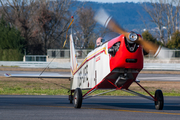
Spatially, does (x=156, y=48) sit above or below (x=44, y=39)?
below

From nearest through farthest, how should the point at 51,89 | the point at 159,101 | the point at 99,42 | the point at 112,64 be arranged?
the point at 112,64 < the point at 159,101 < the point at 99,42 < the point at 51,89

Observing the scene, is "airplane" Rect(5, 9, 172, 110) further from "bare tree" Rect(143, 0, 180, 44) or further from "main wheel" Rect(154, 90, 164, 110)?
"bare tree" Rect(143, 0, 180, 44)

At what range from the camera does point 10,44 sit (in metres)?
54.5

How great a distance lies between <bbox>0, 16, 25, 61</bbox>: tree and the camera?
5156 cm

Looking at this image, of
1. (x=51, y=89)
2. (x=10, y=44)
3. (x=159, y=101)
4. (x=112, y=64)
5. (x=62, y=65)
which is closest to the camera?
(x=112, y=64)

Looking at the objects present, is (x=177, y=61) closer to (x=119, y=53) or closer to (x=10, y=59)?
(x=10, y=59)

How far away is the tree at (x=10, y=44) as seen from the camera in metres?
51.6

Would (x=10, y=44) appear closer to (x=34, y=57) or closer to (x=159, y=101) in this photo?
(x=34, y=57)

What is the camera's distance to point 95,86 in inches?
419

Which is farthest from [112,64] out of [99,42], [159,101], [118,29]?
[159,101]

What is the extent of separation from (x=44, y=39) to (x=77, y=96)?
5699 cm

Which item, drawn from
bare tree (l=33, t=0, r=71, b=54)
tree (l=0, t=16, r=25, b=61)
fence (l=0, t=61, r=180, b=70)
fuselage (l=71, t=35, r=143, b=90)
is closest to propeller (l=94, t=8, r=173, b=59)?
fuselage (l=71, t=35, r=143, b=90)

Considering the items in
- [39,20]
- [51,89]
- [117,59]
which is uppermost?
[39,20]
